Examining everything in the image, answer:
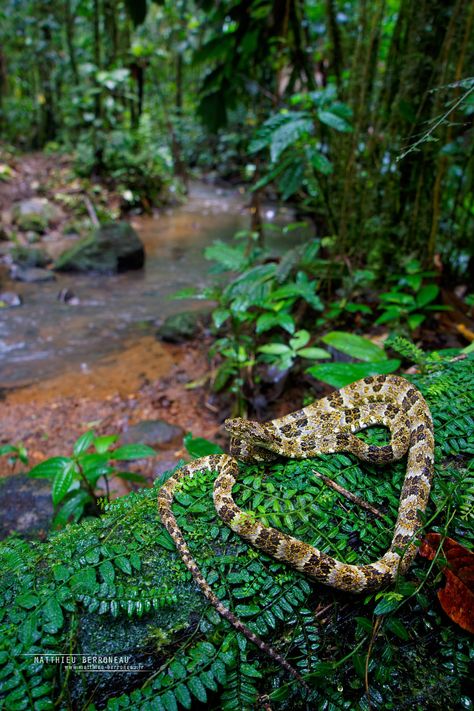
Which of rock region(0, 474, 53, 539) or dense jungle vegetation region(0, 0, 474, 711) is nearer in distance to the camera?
dense jungle vegetation region(0, 0, 474, 711)

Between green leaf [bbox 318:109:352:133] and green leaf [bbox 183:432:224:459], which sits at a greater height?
green leaf [bbox 318:109:352:133]

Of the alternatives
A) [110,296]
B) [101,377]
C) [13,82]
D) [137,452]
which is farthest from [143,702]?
[13,82]

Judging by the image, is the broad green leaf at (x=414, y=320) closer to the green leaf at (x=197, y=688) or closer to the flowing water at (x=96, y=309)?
the green leaf at (x=197, y=688)

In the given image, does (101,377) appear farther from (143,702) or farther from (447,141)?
(143,702)

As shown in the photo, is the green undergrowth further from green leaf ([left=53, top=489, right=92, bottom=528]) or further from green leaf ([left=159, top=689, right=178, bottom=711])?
green leaf ([left=53, top=489, right=92, bottom=528])

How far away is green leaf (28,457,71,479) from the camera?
312 cm

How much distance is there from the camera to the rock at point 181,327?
744cm

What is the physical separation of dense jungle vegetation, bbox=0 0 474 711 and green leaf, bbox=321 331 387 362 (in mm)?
27

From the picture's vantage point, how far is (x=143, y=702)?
1.43 meters

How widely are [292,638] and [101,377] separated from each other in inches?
214

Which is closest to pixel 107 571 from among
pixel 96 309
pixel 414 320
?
pixel 414 320

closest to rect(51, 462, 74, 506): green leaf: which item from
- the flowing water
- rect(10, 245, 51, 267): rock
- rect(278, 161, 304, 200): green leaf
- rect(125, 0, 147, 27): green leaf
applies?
rect(278, 161, 304, 200): green leaf

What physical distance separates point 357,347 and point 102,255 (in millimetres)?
8483

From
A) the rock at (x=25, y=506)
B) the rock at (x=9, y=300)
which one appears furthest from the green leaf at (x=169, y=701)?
the rock at (x=9, y=300)
